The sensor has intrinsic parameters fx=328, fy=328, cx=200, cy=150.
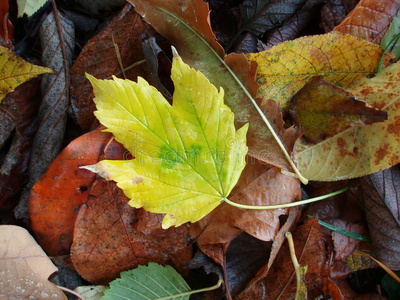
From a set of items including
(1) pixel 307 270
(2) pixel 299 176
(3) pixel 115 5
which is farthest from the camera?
(3) pixel 115 5

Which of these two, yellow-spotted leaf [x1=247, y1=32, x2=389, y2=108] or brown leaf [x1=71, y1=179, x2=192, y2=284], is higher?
yellow-spotted leaf [x1=247, y1=32, x2=389, y2=108]

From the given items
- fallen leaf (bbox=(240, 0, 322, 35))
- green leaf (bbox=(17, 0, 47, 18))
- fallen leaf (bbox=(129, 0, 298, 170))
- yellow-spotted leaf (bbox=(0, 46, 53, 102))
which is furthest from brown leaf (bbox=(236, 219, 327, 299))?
green leaf (bbox=(17, 0, 47, 18))

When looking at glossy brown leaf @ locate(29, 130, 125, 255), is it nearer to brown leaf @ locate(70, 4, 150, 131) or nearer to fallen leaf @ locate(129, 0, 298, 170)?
brown leaf @ locate(70, 4, 150, 131)

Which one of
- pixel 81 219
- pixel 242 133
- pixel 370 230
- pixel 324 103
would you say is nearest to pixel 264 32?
pixel 324 103

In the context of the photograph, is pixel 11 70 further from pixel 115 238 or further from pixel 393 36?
pixel 393 36

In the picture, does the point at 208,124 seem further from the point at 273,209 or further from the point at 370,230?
the point at 370,230

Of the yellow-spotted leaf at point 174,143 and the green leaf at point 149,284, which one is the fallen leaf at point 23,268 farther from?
the yellow-spotted leaf at point 174,143

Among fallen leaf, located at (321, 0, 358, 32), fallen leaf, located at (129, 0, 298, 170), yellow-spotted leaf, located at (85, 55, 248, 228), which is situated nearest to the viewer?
yellow-spotted leaf, located at (85, 55, 248, 228)
